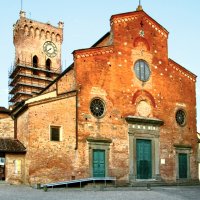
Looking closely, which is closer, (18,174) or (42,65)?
(18,174)

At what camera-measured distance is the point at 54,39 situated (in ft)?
161

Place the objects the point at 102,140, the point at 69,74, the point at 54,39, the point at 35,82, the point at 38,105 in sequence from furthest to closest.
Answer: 1. the point at 54,39
2. the point at 35,82
3. the point at 69,74
4. the point at 102,140
5. the point at 38,105

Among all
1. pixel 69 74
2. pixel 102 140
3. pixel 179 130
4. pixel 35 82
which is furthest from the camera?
pixel 35 82

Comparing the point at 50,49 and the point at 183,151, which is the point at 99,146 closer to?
the point at 183,151

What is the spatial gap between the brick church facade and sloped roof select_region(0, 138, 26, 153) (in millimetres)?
324

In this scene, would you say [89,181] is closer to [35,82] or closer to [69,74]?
[69,74]

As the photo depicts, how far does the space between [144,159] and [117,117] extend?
11.7ft

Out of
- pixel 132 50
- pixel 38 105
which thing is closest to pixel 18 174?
pixel 38 105

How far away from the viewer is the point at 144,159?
25.1 meters

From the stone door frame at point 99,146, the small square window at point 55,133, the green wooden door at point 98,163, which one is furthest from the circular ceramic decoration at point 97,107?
the small square window at point 55,133

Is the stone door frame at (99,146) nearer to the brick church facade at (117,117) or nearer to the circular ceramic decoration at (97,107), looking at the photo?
the brick church facade at (117,117)

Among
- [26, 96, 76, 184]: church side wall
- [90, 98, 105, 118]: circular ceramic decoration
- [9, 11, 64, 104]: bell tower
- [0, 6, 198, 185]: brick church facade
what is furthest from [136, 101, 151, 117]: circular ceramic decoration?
[9, 11, 64, 104]: bell tower

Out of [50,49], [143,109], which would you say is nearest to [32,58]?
[50,49]

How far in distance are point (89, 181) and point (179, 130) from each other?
8742 millimetres
